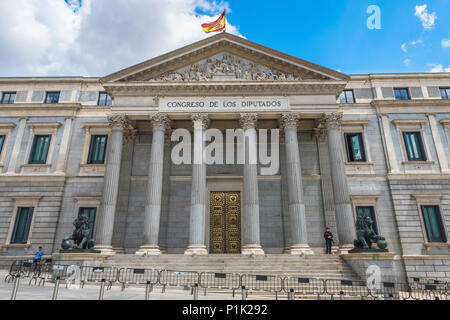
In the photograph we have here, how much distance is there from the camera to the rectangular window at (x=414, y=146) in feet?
85.4

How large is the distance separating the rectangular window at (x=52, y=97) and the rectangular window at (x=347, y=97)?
84.5 feet

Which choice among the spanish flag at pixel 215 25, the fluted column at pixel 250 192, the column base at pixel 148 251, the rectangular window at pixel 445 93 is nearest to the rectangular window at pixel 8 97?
the spanish flag at pixel 215 25

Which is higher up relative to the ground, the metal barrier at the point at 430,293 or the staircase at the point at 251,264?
the staircase at the point at 251,264

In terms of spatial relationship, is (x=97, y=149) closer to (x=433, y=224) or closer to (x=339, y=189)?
(x=339, y=189)

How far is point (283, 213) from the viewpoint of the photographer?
24.7m

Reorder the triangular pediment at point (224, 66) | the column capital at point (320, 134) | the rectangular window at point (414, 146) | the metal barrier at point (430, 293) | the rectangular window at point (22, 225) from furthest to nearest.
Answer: the rectangular window at point (414, 146) < the column capital at point (320, 134) < the rectangular window at point (22, 225) < the triangular pediment at point (224, 66) < the metal barrier at point (430, 293)

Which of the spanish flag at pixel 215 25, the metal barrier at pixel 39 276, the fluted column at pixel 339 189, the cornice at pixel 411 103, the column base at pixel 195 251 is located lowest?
the metal barrier at pixel 39 276

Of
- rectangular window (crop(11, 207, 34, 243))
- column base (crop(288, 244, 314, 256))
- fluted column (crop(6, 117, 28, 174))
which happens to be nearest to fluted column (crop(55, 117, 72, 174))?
fluted column (crop(6, 117, 28, 174))

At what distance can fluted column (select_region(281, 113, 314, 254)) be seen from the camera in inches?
785

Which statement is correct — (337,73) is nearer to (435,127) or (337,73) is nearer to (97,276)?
(435,127)

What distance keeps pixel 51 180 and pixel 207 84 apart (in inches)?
595

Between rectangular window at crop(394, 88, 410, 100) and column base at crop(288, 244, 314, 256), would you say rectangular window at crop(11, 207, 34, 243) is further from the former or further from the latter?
rectangular window at crop(394, 88, 410, 100)

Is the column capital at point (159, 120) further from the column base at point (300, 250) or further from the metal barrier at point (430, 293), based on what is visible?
the metal barrier at point (430, 293)
